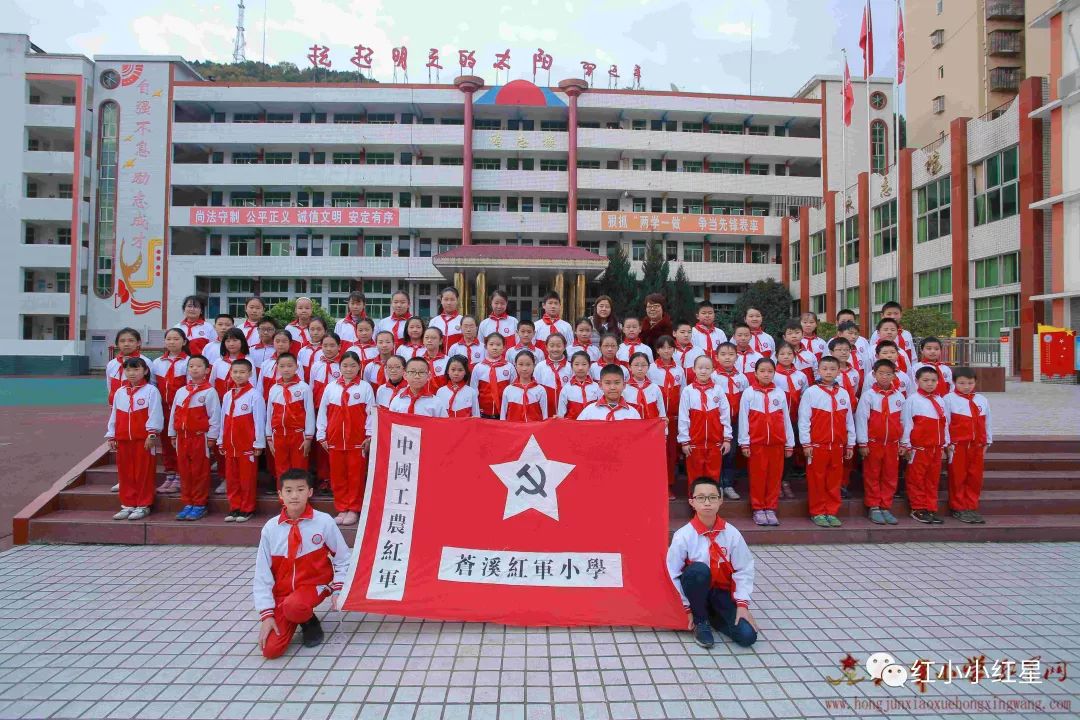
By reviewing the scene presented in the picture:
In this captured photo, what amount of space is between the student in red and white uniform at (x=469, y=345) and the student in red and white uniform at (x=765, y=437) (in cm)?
269

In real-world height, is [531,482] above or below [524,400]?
below

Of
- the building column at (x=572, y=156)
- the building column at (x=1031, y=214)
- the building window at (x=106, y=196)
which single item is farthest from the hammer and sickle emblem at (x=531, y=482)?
the building window at (x=106, y=196)

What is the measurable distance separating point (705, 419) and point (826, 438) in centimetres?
108

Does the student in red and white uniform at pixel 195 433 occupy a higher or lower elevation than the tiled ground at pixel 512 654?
higher

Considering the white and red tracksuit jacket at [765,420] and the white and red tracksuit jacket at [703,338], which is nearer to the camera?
the white and red tracksuit jacket at [765,420]

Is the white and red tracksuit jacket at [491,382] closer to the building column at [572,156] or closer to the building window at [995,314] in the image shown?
the building window at [995,314]

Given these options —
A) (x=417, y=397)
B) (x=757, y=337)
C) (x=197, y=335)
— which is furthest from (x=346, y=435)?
(x=757, y=337)

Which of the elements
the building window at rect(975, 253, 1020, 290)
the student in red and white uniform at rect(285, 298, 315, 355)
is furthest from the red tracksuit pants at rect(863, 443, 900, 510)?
the building window at rect(975, 253, 1020, 290)

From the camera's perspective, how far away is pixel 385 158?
1243 inches

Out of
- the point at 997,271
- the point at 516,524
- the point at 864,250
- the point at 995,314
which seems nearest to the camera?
the point at 516,524

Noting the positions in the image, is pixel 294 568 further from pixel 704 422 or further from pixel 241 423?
pixel 704 422

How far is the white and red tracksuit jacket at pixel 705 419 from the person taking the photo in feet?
16.6

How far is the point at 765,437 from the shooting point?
16.7ft

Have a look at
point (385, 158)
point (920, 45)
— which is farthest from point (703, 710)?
point (920, 45)
